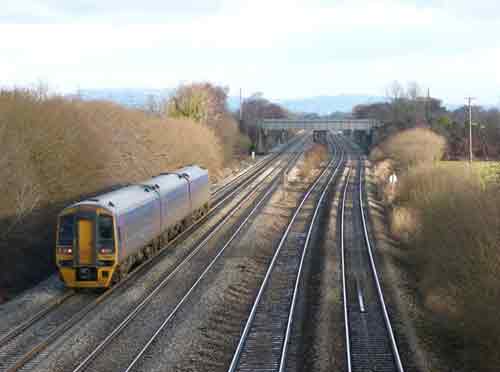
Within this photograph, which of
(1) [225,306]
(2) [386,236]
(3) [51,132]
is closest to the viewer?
(1) [225,306]

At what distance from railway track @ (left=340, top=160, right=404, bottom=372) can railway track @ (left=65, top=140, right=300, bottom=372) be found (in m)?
4.24

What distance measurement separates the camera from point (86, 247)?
688 inches

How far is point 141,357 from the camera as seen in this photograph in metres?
12.6

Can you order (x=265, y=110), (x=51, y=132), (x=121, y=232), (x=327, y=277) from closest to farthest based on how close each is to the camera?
(x=121, y=232)
(x=327, y=277)
(x=51, y=132)
(x=265, y=110)

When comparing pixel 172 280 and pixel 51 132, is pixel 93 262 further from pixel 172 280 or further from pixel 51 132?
pixel 51 132

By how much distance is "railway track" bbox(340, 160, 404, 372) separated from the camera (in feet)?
40.8

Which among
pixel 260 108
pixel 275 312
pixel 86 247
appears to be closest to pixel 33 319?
pixel 86 247

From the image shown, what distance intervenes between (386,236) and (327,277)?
8694 mm

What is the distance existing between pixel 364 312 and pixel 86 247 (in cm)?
774

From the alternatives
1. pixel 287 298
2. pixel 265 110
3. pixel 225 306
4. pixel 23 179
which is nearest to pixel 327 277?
pixel 287 298

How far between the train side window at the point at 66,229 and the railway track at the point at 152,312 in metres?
2.74

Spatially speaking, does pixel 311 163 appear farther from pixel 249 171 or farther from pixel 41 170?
pixel 41 170

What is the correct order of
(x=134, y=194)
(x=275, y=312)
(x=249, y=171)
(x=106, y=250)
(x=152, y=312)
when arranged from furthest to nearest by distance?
(x=249, y=171) → (x=134, y=194) → (x=106, y=250) → (x=275, y=312) → (x=152, y=312)

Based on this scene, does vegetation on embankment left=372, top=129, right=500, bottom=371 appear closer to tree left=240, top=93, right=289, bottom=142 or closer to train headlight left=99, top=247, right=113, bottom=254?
train headlight left=99, top=247, right=113, bottom=254
